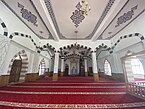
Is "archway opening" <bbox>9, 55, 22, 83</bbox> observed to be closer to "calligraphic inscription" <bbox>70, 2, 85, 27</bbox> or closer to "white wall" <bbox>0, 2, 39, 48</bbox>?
"white wall" <bbox>0, 2, 39, 48</bbox>

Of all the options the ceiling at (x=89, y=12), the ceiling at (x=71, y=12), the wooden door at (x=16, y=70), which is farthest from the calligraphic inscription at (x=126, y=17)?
the wooden door at (x=16, y=70)

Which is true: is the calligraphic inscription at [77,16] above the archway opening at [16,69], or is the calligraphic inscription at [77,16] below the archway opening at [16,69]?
above

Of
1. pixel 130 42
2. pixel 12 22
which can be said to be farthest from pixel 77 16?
pixel 130 42

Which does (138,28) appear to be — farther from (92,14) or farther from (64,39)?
(64,39)

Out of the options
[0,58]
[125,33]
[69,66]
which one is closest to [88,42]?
[125,33]

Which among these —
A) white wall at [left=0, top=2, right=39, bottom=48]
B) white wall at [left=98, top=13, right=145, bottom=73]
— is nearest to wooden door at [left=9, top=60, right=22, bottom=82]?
white wall at [left=0, top=2, right=39, bottom=48]

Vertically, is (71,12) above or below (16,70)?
above

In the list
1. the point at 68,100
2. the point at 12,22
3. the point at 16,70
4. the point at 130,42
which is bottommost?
the point at 68,100

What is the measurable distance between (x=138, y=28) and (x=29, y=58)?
6.52m

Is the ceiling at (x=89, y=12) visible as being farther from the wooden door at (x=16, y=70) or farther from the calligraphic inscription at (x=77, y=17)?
the wooden door at (x=16, y=70)

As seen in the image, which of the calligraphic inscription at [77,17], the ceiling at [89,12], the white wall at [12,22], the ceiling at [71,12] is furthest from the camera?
the calligraphic inscription at [77,17]

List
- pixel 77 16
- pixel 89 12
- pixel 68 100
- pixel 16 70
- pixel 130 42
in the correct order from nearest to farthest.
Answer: pixel 68 100 < pixel 89 12 < pixel 77 16 < pixel 130 42 < pixel 16 70

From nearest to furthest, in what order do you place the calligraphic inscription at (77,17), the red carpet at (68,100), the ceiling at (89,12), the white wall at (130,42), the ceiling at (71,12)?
the red carpet at (68,100) < the ceiling at (89,12) < the ceiling at (71,12) < the calligraphic inscription at (77,17) < the white wall at (130,42)

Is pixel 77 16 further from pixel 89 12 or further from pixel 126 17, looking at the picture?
pixel 126 17
